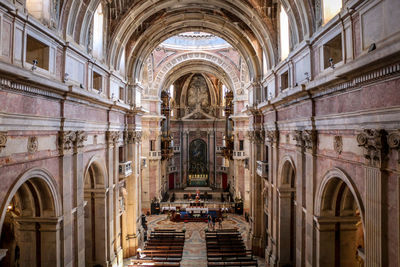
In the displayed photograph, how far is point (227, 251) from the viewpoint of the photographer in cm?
1627

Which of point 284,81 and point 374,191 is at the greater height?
point 284,81

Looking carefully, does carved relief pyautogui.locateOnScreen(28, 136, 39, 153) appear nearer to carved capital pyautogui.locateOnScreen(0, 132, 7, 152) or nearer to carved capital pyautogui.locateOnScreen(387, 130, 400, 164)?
carved capital pyautogui.locateOnScreen(0, 132, 7, 152)

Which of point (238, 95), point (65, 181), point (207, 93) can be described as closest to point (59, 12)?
point (65, 181)

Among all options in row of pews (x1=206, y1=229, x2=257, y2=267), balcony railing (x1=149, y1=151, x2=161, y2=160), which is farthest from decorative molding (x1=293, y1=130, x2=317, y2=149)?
balcony railing (x1=149, y1=151, x2=161, y2=160)

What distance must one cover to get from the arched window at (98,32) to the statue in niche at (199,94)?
28.4 m

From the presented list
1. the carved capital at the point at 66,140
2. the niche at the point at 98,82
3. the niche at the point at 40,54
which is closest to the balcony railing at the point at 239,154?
the niche at the point at 98,82

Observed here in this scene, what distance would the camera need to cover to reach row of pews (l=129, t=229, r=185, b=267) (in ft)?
47.1

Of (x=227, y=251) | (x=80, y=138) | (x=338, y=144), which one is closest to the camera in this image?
(x=338, y=144)

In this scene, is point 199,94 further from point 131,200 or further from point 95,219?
point 95,219

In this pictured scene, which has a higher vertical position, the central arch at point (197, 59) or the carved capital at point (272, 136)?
the central arch at point (197, 59)

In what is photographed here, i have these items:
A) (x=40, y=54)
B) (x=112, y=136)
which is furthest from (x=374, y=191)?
(x=112, y=136)

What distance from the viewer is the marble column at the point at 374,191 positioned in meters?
6.11

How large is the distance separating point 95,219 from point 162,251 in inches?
190

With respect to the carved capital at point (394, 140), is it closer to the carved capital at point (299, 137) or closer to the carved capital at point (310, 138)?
the carved capital at point (310, 138)
